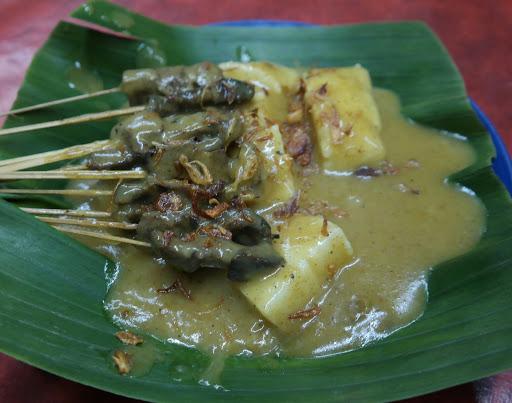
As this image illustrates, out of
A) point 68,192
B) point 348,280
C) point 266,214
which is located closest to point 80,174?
point 68,192

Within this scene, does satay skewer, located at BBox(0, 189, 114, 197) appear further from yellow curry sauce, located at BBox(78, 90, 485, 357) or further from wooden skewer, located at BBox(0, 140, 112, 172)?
yellow curry sauce, located at BBox(78, 90, 485, 357)

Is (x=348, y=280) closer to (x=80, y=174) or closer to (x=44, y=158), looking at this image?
(x=80, y=174)

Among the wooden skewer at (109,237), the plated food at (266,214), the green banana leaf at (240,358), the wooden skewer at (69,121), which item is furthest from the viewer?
the wooden skewer at (69,121)

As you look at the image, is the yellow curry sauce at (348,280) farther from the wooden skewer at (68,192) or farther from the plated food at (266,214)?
the wooden skewer at (68,192)

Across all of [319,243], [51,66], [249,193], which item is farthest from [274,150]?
[51,66]

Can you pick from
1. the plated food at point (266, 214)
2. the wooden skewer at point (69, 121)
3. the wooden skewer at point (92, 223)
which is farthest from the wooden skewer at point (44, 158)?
the wooden skewer at point (92, 223)

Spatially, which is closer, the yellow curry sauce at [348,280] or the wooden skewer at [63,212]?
the yellow curry sauce at [348,280]

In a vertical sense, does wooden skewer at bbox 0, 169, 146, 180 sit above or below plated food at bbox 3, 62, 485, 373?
above

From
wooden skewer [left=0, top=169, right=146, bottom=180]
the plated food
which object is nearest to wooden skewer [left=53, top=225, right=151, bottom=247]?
the plated food

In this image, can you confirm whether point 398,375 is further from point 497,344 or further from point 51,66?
point 51,66
